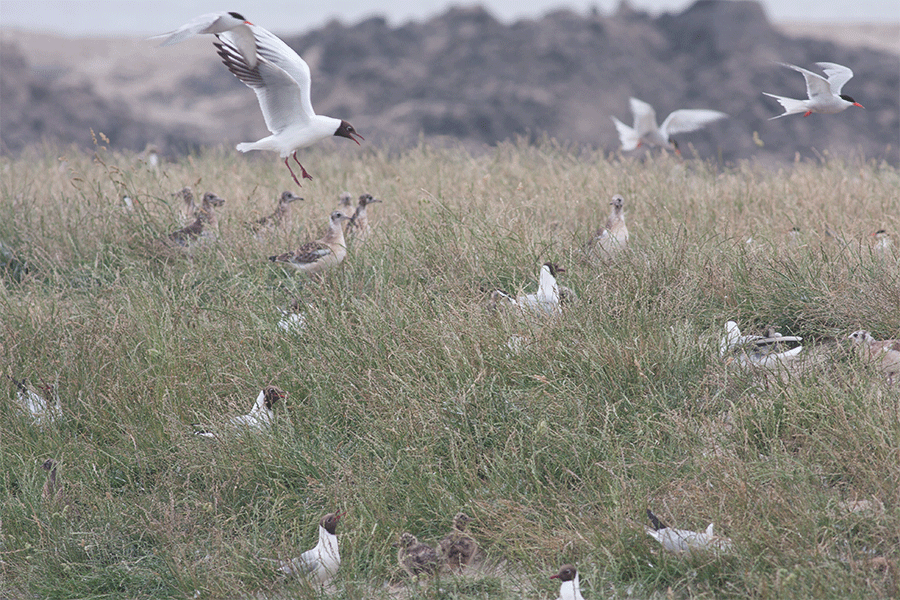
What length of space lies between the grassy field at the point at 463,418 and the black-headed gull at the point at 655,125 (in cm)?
341

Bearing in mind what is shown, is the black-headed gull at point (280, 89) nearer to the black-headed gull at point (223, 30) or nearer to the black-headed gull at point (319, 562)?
the black-headed gull at point (223, 30)

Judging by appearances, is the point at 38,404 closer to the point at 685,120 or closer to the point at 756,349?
the point at 756,349

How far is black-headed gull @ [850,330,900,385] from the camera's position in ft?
16.6

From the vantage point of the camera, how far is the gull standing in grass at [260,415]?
17.1ft

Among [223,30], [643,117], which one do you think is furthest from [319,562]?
[643,117]

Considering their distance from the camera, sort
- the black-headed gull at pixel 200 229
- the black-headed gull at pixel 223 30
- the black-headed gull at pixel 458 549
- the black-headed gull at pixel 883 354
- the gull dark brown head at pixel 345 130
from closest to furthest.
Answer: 1. the black-headed gull at pixel 458 549
2. the black-headed gull at pixel 223 30
3. the black-headed gull at pixel 883 354
4. the gull dark brown head at pixel 345 130
5. the black-headed gull at pixel 200 229

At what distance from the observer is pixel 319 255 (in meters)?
7.18

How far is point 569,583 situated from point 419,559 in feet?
2.68

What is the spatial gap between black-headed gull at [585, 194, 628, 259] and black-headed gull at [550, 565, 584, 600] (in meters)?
3.26

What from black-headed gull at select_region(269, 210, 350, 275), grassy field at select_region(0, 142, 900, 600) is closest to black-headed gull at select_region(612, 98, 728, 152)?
grassy field at select_region(0, 142, 900, 600)

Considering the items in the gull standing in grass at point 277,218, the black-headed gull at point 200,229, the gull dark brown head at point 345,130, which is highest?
the gull dark brown head at point 345,130

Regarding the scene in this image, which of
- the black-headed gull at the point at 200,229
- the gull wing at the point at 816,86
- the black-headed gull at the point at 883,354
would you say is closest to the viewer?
the black-headed gull at the point at 883,354

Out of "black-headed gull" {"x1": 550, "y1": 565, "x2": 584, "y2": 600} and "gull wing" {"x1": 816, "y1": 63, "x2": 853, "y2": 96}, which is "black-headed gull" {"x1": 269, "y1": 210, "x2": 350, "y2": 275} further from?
"gull wing" {"x1": 816, "y1": 63, "x2": 853, "y2": 96}

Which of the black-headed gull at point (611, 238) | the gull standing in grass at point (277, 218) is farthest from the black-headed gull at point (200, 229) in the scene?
the black-headed gull at point (611, 238)
